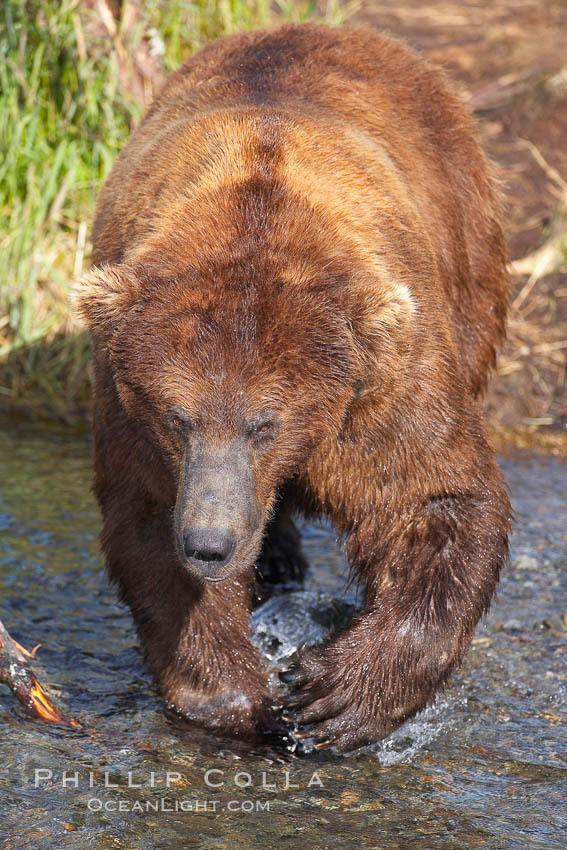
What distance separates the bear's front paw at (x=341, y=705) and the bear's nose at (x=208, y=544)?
98 centimetres

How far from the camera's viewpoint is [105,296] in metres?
3.93

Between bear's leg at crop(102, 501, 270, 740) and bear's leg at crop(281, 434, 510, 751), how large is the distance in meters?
0.25

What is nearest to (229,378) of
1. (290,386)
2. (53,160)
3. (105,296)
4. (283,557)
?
(290,386)

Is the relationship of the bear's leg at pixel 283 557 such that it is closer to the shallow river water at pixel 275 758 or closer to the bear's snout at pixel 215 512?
the shallow river water at pixel 275 758

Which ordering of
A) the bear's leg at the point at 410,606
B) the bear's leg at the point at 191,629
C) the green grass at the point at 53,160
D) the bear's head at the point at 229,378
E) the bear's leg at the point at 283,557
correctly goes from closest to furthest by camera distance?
the bear's head at the point at 229,378, the bear's leg at the point at 410,606, the bear's leg at the point at 191,629, the bear's leg at the point at 283,557, the green grass at the point at 53,160

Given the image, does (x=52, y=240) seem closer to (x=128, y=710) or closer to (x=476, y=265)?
(x=476, y=265)

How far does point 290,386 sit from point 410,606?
1047 millimetres

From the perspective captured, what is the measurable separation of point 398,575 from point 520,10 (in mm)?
10560

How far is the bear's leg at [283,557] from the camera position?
588 centimetres

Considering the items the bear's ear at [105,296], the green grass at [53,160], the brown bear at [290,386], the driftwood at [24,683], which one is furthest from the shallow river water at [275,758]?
the green grass at [53,160]

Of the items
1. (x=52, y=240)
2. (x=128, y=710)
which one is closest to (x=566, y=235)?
(x=52, y=240)

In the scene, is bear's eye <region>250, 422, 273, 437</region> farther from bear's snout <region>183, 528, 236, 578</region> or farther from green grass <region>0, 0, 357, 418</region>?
green grass <region>0, 0, 357, 418</region>

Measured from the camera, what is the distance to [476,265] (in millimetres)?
5512

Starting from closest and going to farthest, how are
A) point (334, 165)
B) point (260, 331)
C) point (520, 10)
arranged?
point (260, 331)
point (334, 165)
point (520, 10)
